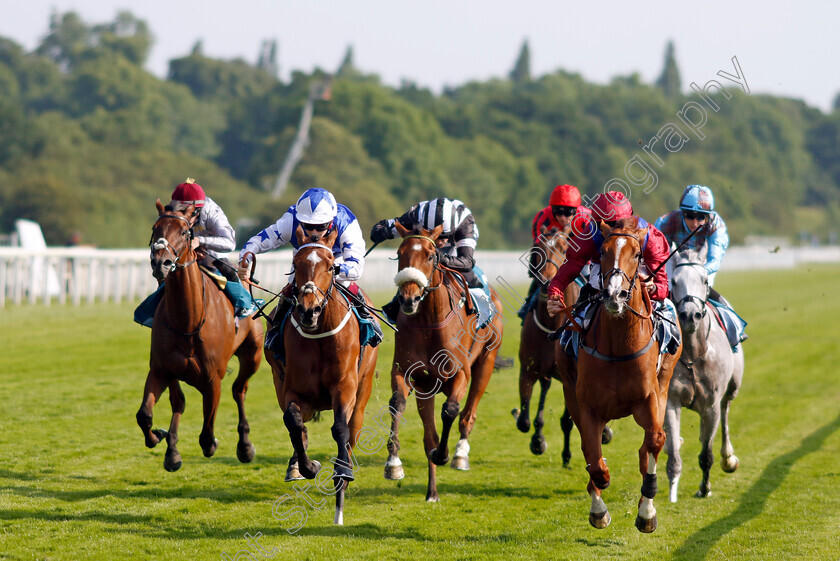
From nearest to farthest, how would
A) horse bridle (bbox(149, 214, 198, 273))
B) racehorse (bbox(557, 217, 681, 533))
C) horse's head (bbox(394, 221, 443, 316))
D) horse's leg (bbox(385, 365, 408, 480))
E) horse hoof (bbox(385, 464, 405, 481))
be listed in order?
racehorse (bbox(557, 217, 681, 533)), horse's head (bbox(394, 221, 443, 316)), horse bridle (bbox(149, 214, 198, 273)), horse's leg (bbox(385, 365, 408, 480)), horse hoof (bbox(385, 464, 405, 481))

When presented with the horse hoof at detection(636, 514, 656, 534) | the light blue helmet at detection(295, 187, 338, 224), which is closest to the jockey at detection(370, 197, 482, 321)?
the light blue helmet at detection(295, 187, 338, 224)

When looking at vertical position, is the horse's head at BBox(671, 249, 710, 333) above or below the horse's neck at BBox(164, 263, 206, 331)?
above

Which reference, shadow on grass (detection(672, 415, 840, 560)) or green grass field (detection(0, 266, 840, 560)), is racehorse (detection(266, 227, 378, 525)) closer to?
green grass field (detection(0, 266, 840, 560))

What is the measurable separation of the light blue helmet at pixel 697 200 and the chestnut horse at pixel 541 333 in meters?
0.99

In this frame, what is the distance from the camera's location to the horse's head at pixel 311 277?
5844 millimetres

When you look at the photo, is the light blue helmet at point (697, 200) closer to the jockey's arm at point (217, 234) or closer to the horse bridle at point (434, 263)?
the horse bridle at point (434, 263)

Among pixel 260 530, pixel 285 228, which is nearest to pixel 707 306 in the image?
pixel 285 228

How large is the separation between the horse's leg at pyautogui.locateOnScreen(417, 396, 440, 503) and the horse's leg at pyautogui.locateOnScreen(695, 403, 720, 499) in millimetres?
2056

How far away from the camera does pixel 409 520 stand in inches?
260

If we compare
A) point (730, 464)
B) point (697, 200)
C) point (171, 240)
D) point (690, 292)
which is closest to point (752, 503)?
point (730, 464)

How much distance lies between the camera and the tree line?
45438mm

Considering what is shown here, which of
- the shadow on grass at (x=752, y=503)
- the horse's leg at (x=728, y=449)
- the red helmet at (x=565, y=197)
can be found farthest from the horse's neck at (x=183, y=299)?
the horse's leg at (x=728, y=449)

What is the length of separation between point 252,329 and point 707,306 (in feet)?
12.2

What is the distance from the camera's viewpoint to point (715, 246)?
26.3ft
